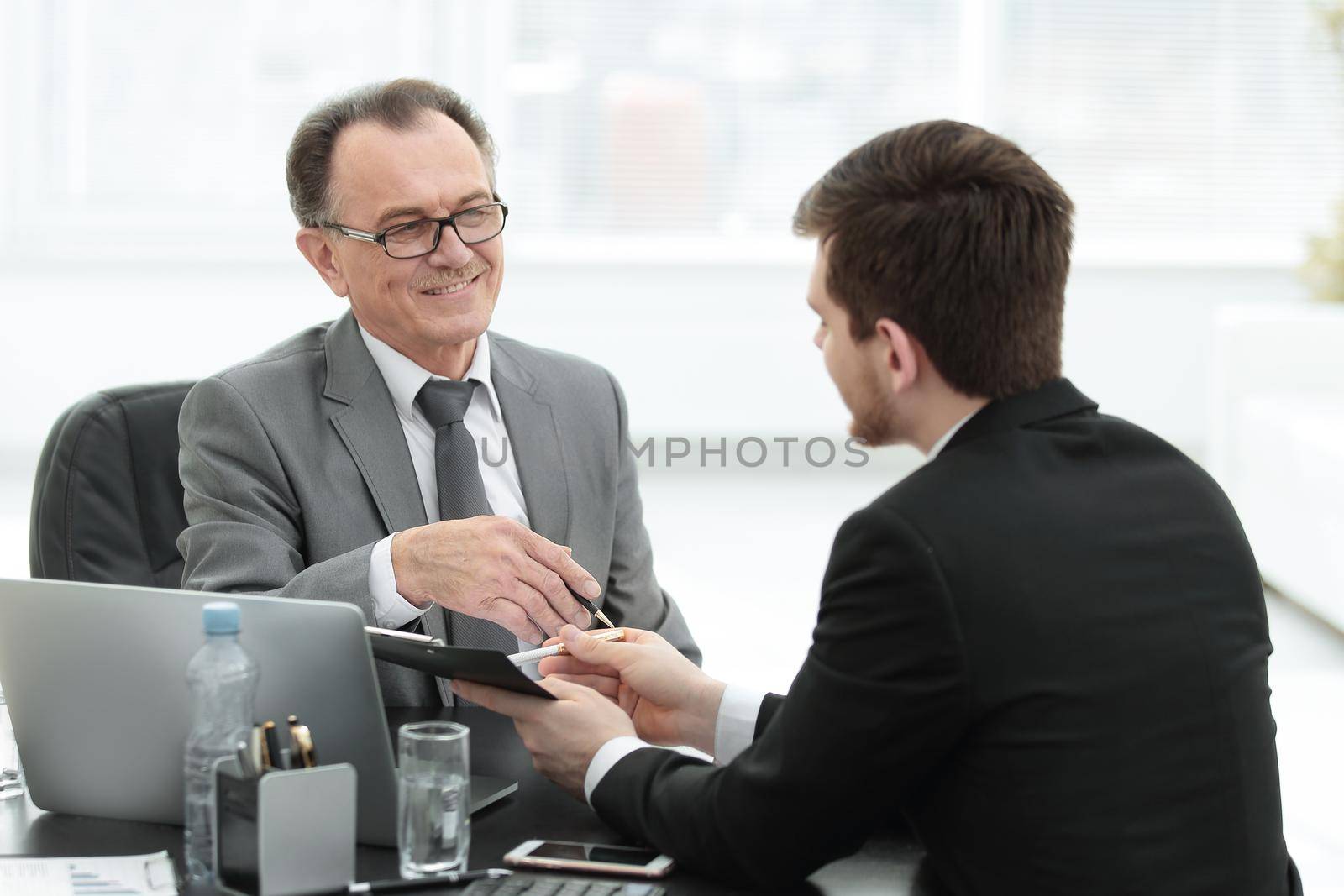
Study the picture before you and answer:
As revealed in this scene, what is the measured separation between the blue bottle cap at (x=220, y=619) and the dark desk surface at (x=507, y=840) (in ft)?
0.69

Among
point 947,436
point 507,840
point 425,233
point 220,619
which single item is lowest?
point 507,840

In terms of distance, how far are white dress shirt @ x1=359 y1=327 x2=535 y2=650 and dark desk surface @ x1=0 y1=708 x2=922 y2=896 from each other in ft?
2.15

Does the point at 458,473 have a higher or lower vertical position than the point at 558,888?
higher

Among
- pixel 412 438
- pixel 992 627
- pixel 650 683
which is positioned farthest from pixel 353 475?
pixel 992 627

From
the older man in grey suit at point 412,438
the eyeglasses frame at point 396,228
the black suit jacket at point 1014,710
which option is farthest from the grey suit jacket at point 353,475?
the black suit jacket at point 1014,710

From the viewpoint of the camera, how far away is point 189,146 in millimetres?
6375

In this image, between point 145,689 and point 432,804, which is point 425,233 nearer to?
point 145,689

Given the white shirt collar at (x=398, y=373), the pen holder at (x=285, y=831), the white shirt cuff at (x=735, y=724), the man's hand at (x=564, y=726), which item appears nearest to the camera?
the pen holder at (x=285, y=831)

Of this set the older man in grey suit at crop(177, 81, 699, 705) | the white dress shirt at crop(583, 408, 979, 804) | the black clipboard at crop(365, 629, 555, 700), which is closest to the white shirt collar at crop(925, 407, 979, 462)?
the white dress shirt at crop(583, 408, 979, 804)

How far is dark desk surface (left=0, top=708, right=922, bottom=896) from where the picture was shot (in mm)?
1168

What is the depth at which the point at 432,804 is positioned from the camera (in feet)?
3.76

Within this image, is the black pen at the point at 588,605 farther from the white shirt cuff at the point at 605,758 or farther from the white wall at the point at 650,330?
the white wall at the point at 650,330

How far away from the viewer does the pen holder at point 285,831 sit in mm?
1069

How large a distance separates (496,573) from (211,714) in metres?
0.50
